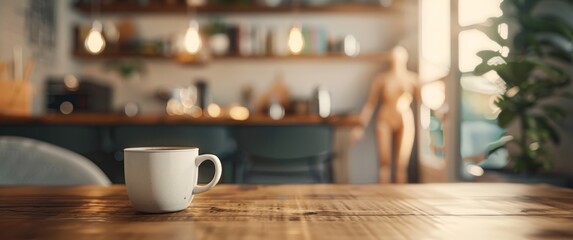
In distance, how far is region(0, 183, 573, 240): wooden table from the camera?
559mm

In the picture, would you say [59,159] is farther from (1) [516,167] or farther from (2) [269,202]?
(1) [516,167]

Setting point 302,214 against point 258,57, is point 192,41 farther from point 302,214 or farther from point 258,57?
point 302,214

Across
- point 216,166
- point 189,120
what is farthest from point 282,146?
A: point 216,166

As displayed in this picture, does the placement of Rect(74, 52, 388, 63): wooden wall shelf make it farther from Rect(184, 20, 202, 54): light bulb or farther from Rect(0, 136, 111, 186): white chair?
Rect(0, 136, 111, 186): white chair

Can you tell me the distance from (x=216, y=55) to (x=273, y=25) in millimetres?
714

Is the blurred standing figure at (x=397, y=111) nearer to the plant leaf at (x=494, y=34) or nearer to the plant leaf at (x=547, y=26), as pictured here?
the plant leaf at (x=494, y=34)

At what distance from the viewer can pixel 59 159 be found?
1086 mm

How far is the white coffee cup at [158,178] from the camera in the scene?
0.67m

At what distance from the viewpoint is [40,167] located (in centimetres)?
109

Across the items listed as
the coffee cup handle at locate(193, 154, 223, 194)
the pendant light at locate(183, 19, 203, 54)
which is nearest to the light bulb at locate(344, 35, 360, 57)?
the pendant light at locate(183, 19, 203, 54)

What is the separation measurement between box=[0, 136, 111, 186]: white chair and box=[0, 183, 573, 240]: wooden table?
5.3 inches

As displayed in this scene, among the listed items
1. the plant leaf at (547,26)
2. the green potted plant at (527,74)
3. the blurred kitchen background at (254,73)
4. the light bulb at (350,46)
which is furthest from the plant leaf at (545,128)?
the light bulb at (350,46)

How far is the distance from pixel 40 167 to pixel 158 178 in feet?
1.90

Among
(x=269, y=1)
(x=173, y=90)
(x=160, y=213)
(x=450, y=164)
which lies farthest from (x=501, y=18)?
(x=173, y=90)
